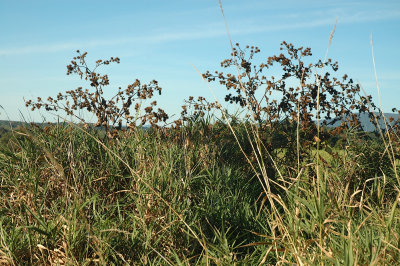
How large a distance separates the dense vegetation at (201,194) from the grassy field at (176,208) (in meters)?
0.02

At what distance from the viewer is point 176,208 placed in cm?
374

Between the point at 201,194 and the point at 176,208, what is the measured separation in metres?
0.64

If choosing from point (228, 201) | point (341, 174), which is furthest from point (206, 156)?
point (341, 174)

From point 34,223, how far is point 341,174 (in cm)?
344

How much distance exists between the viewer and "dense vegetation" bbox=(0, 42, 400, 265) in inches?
112

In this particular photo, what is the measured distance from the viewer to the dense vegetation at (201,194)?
2.86 m

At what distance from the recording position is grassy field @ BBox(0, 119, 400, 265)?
281 centimetres

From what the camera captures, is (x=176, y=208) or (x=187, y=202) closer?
(x=176, y=208)

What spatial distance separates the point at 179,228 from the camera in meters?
3.58

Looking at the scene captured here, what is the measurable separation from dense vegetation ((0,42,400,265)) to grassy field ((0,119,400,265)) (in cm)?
2

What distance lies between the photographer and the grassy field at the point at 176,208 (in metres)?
2.81

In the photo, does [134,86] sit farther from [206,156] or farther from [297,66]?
[206,156]

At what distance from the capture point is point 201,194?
4.34 meters

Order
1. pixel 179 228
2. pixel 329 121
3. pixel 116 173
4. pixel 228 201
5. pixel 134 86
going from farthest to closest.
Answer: pixel 134 86
pixel 329 121
pixel 116 173
pixel 228 201
pixel 179 228
